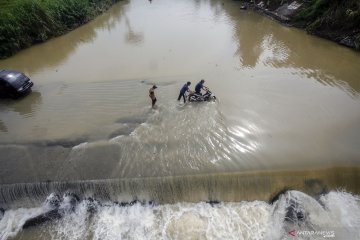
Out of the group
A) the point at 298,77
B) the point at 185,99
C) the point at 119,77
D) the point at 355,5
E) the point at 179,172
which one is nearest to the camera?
the point at 179,172

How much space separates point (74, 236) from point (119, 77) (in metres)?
9.95

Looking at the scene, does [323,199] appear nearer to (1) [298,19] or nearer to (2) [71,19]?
(1) [298,19]

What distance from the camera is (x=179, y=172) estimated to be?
10164 millimetres

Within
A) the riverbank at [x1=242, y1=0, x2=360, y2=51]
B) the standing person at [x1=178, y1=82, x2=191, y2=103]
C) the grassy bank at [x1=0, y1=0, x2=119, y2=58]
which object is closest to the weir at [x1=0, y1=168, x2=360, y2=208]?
the standing person at [x1=178, y1=82, x2=191, y2=103]

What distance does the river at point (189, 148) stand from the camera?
9.67 meters

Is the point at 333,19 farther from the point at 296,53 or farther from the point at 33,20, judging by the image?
the point at 33,20

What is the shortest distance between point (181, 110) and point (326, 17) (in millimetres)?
14787

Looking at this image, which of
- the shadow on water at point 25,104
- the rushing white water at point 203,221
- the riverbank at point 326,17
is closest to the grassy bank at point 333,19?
the riverbank at point 326,17

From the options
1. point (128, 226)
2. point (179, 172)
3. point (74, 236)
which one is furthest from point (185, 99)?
point (74, 236)

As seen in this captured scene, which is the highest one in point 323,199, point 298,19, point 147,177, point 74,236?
point 298,19

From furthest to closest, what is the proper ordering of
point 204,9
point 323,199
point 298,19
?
point 204,9 → point 298,19 → point 323,199

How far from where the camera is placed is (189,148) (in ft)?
36.4

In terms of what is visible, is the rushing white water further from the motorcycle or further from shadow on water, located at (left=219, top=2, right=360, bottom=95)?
shadow on water, located at (left=219, top=2, right=360, bottom=95)

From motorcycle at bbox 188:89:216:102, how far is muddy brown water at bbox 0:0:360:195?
0.36 m
